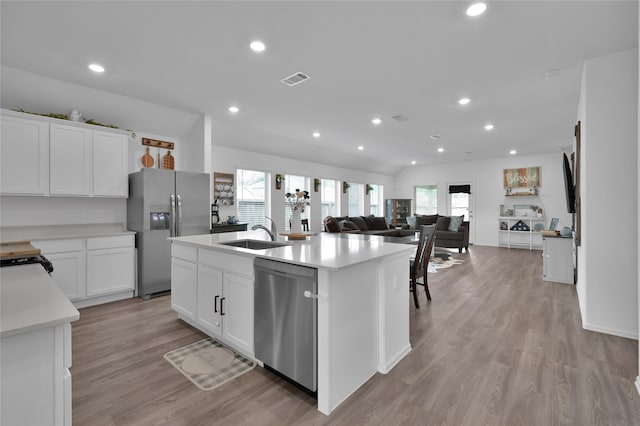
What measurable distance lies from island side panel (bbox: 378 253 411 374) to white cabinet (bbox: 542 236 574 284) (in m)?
3.81

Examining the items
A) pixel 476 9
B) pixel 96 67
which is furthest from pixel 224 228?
pixel 476 9

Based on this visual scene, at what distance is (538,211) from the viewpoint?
845 centimetres

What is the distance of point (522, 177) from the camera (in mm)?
8758

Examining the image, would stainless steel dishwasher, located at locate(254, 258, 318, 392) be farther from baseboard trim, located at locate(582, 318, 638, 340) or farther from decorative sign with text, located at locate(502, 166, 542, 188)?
decorative sign with text, located at locate(502, 166, 542, 188)

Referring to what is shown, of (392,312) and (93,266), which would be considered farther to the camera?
(93,266)

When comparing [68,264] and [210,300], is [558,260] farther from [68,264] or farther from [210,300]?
[68,264]

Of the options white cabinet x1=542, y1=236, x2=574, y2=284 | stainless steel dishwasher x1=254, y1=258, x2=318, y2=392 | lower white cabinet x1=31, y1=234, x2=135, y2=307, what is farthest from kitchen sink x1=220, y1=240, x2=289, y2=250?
white cabinet x1=542, y1=236, x2=574, y2=284

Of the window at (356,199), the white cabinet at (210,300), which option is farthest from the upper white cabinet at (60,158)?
the window at (356,199)

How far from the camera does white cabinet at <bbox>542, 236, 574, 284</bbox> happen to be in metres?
4.74

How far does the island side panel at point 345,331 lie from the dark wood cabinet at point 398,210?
9.02 meters

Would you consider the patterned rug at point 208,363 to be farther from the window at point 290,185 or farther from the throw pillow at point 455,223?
the throw pillow at point 455,223

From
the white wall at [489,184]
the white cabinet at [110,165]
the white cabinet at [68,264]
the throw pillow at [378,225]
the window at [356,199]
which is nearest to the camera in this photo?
the white cabinet at [68,264]

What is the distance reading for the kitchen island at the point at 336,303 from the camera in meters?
1.81

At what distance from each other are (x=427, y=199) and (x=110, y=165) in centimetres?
969
